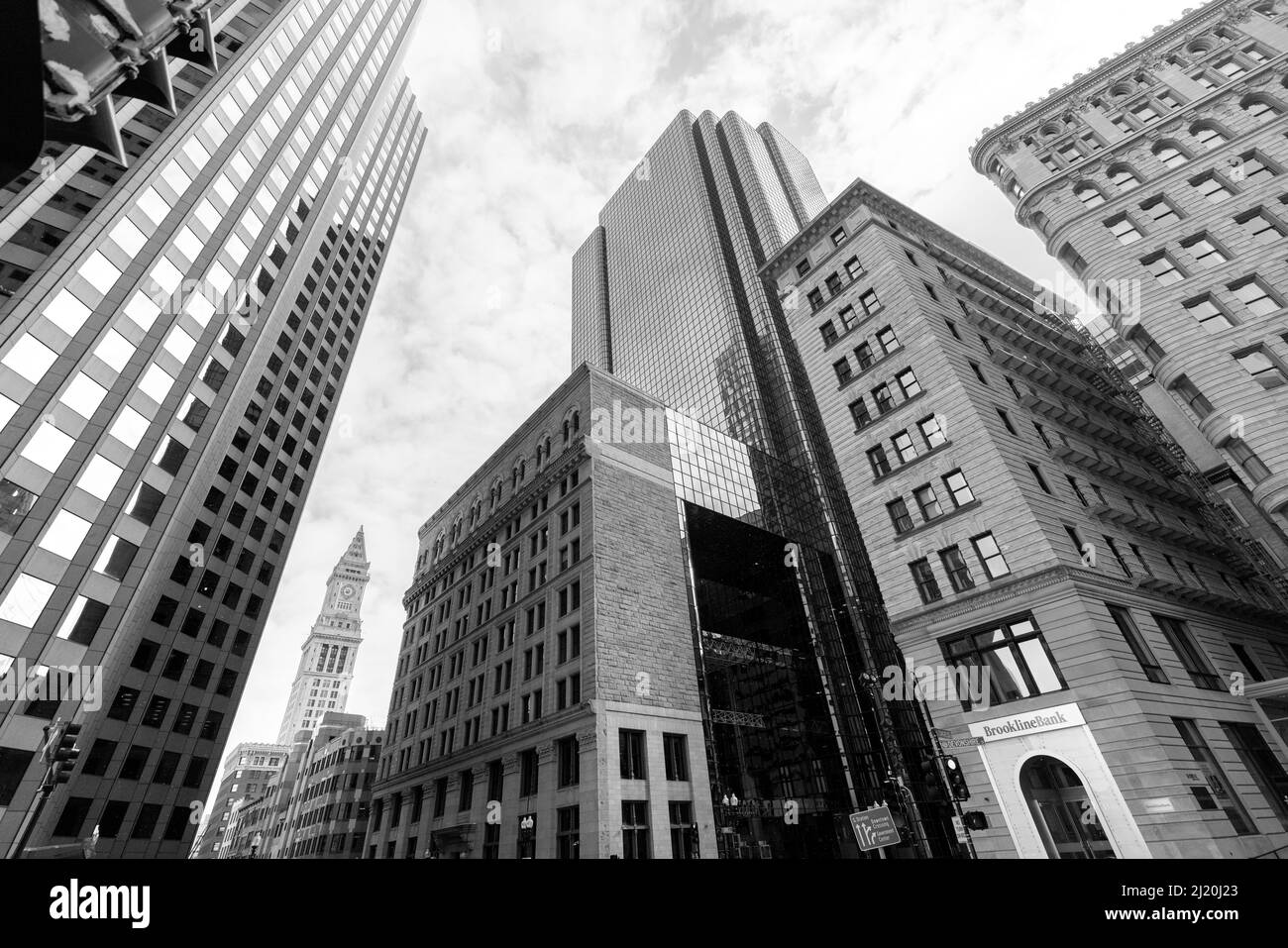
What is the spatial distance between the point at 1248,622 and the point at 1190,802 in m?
15.3

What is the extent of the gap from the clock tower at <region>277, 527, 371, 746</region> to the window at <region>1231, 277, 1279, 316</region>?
622 feet

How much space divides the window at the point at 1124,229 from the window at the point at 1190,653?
71.2 feet

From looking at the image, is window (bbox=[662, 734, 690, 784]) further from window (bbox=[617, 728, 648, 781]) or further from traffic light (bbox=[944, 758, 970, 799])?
traffic light (bbox=[944, 758, 970, 799])

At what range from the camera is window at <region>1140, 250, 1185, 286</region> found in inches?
1334

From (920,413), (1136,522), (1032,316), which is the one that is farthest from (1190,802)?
(1032,316)

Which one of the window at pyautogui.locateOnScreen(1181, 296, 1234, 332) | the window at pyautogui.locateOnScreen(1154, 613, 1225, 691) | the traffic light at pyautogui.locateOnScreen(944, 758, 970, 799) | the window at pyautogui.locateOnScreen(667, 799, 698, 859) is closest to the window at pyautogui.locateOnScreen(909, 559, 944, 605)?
the window at pyautogui.locateOnScreen(1154, 613, 1225, 691)

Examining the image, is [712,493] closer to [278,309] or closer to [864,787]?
[864,787]

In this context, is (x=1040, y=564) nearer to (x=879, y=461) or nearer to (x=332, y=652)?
(x=879, y=461)

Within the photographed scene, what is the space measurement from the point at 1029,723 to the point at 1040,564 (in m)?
6.16

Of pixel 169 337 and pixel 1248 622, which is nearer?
pixel 1248 622

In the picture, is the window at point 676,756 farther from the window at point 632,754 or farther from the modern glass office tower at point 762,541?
the modern glass office tower at point 762,541

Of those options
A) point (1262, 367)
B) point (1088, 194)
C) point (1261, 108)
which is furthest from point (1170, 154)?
point (1262, 367)
